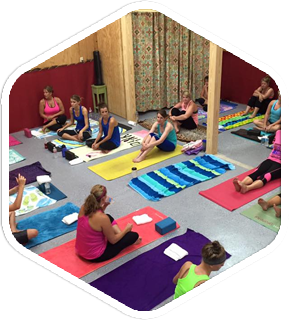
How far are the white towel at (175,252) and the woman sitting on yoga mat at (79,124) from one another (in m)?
3.61

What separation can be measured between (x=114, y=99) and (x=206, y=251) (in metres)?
6.10

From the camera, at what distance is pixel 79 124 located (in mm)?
7152

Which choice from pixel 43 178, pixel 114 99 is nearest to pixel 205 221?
pixel 43 178

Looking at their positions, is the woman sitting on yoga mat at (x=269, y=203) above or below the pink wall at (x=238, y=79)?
below

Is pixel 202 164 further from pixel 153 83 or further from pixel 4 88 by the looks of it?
pixel 4 88

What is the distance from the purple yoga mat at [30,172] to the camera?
222 inches

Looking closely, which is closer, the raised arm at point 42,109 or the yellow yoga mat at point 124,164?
the yellow yoga mat at point 124,164

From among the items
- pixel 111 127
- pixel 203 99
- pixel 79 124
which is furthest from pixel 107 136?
pixel 203 99

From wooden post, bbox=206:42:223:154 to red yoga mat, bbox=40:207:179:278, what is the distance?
2.03 m

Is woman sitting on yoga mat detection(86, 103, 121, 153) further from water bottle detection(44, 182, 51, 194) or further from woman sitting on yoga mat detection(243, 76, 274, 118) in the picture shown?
woman sitting on yoga mat detection(243, 76, 274, 118)

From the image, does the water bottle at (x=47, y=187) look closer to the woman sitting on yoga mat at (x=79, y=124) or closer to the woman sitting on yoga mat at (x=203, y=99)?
the woman sitting on yoga mat at (x=79, y=124)

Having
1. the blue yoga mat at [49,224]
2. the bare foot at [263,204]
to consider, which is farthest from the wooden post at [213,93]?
the blue yoga mat at [49,224]

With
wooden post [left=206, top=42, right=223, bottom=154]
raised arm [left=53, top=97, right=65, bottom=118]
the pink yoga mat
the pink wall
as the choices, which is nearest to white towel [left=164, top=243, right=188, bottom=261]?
wooden post [left=206, top=42, right=223, bottom=154]

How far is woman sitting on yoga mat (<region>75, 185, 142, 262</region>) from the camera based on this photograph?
3398 millimetres
